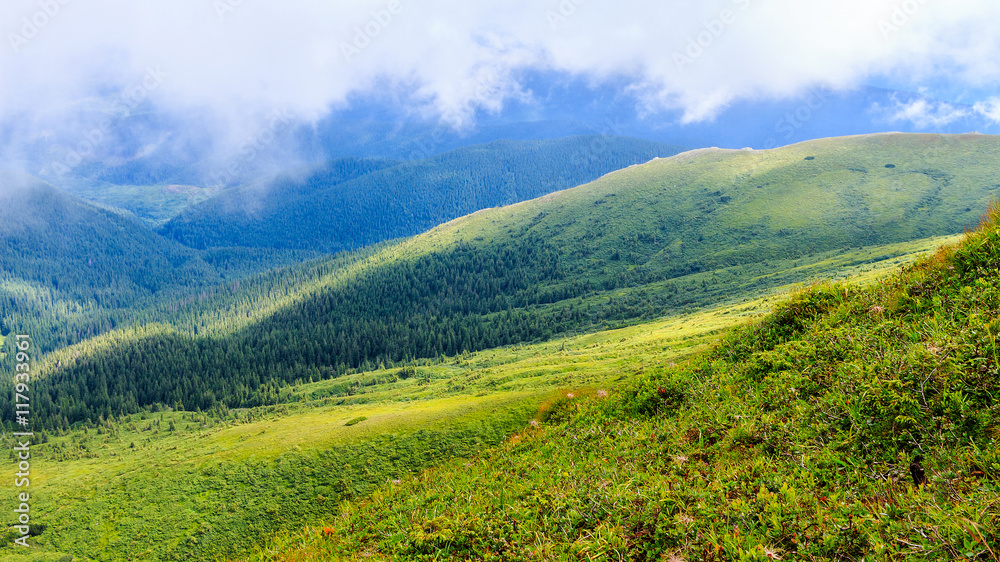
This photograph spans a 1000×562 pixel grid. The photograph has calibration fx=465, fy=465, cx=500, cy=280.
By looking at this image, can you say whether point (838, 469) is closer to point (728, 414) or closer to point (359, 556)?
point (728, 414)

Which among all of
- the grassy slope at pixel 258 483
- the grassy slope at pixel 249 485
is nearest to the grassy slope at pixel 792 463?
the grassy slope at pixel 258 483

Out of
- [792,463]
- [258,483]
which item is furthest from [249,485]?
[792,463]

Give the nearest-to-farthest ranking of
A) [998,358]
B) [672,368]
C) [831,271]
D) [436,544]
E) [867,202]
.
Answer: [998,358]
[436,544]
[672,368]
[831,271]
[867,202]

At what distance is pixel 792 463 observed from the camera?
362 inches

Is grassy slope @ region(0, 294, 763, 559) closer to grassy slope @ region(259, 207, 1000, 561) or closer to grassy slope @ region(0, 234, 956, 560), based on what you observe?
grassy slope @ region(0, 234, 956, 560)

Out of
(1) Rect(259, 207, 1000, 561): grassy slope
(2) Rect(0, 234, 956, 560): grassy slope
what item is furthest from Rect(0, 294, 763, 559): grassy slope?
(1) Rect(259, 207, 1000, 561): grassy slope

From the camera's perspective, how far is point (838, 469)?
8547mm

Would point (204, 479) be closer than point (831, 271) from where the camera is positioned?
Yes

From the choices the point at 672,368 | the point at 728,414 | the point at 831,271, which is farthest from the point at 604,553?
the point at 831,271

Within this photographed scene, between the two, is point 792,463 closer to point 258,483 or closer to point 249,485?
point 258,483

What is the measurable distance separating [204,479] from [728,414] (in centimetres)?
3870

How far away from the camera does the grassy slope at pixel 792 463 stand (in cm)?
717

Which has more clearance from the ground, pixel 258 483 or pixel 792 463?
pixel 792 463

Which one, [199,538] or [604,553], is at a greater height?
[604,553]
